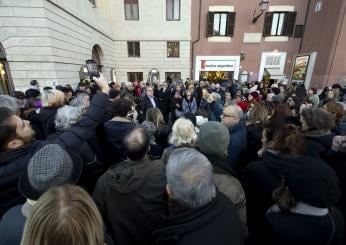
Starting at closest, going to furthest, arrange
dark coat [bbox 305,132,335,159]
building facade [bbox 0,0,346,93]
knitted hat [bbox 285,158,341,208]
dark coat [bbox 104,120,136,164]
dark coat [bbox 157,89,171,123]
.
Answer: knitted hat [bbox 285,158,341,208]
dark coat [bbox 305,132,335,159]
dark coat [bbox 104,120,136,164]
dark coat [bbox 157,89,171,123]
building facade [bbox 0,0,346,93]

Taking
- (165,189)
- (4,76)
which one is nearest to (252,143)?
(165,189)

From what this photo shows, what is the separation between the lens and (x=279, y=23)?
15695mm

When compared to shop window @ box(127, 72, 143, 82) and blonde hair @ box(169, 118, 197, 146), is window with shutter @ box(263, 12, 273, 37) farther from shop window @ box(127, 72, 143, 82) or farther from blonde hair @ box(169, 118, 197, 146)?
blonde hair @ box(169, 118, 197, 146)

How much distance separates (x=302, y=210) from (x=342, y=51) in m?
15.7

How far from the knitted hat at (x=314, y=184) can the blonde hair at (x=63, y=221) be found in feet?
4.05

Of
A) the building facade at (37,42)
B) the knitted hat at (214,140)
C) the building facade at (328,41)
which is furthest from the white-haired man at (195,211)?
the building facade at (328,41)

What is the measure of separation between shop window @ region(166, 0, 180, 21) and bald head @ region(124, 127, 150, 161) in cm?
1591

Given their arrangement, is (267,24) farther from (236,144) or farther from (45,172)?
(45,172)

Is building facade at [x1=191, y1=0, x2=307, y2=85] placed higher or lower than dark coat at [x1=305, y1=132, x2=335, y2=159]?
higher

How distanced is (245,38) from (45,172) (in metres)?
17.9

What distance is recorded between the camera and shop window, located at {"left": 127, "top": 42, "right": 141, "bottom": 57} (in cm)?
1584

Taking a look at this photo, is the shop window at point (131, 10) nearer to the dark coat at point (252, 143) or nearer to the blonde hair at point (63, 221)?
the dark coat at point (252, 143)

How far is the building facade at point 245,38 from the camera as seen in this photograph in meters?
15.3

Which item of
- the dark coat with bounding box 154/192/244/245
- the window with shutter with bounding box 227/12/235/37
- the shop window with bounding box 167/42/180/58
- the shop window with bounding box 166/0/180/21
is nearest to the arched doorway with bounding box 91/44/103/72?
the shop window with bounding box 167/42/180/58
